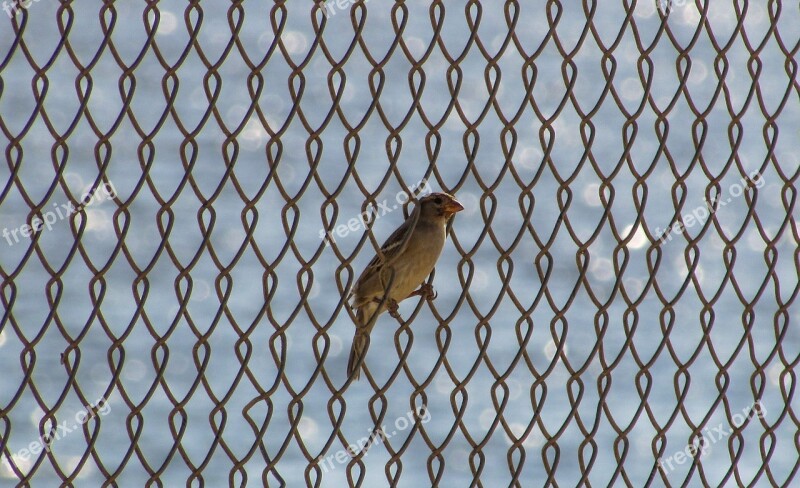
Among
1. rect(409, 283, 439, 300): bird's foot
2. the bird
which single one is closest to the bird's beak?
the bird

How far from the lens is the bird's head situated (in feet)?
14.2

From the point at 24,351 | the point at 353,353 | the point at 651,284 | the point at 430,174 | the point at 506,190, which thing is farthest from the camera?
the point at 506,190

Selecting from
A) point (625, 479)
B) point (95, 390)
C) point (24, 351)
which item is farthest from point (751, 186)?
point (95, 390)

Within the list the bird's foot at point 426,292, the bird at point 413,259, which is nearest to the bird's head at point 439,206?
the bird at point 413,259

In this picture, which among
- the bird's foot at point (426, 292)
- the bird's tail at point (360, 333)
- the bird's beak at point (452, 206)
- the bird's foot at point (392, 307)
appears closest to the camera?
the bird's foot at point (426, 292)

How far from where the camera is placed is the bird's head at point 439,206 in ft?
14.2

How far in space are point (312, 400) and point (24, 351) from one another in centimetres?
429

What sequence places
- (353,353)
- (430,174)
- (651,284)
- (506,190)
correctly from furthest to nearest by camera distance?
1. (506,190)
2. (353,353)
3. (651,284)
4. (430,174)

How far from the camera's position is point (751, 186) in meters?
4.00

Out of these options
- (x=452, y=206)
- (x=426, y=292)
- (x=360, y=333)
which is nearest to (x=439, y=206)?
(x=452, y=206)

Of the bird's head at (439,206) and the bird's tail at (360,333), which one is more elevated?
the bird's head at (439,206)

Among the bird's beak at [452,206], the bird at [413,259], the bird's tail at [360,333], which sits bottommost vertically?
the bird's tail at [360,333]

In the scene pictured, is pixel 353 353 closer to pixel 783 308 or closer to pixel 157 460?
pixel 783 308

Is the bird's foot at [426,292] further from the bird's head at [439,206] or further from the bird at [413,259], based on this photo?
the bird's head at [439,206]
